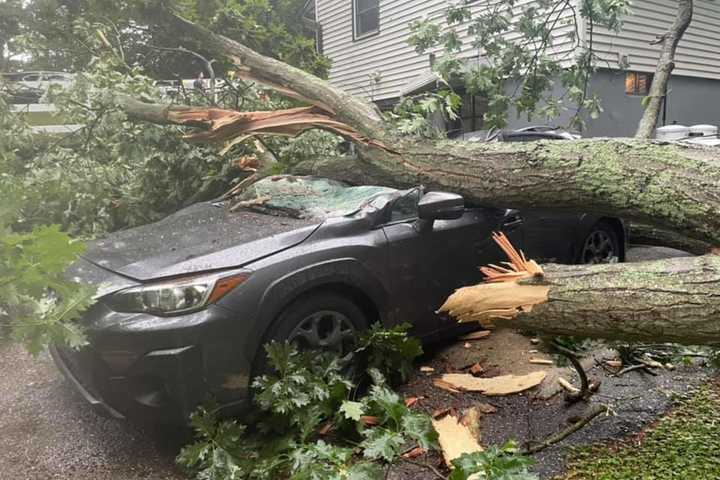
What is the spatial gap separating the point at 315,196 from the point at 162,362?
66.7 inches

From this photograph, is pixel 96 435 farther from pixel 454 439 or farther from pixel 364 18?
pixel 364 18

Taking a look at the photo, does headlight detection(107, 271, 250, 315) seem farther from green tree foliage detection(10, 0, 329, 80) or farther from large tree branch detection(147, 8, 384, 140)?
green tree foliage detection(10, 0, 329, 80)

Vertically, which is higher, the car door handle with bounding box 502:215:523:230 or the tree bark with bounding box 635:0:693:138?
the tree bark with bounding box 635:0:693:138

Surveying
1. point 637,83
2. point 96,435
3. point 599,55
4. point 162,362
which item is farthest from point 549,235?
point 637,83

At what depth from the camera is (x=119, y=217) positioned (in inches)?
198

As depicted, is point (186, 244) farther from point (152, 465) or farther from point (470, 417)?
point (470, 417)

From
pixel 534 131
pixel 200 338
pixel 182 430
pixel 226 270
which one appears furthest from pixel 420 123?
pixel 182 430

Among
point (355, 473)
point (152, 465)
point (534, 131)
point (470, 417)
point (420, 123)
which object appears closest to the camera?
point (355, 473)

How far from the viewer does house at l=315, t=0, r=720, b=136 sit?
9.49 metres

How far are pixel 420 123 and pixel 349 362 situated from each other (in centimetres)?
202

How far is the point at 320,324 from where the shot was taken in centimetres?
306

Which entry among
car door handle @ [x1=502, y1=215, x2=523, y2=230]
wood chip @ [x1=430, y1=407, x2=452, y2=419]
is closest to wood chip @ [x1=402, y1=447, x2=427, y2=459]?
wood chip @ [x1=430, y1=407, x2=452, y2=419]

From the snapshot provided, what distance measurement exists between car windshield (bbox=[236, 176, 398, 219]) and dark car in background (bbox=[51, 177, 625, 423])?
1 cm

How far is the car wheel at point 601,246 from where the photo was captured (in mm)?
4895
